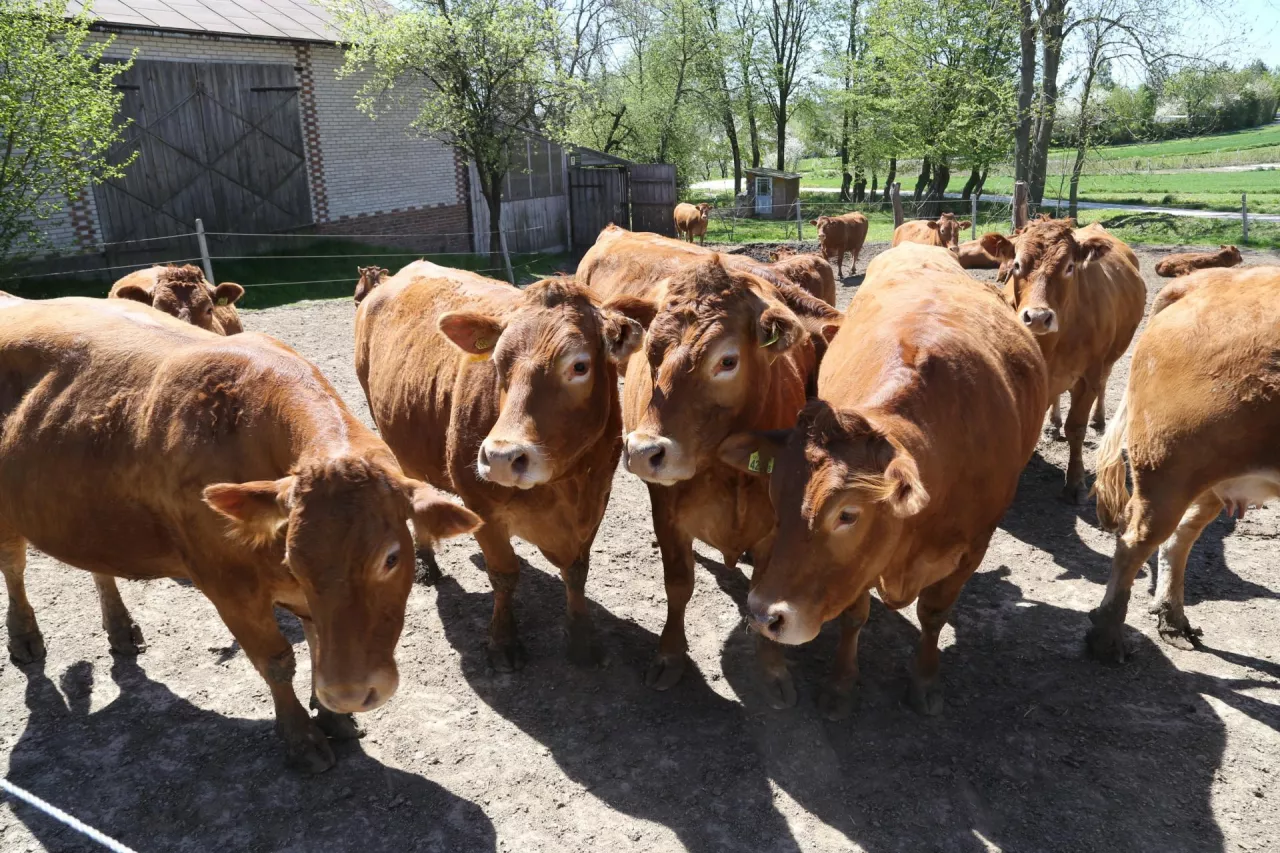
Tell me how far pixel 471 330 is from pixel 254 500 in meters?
1.48

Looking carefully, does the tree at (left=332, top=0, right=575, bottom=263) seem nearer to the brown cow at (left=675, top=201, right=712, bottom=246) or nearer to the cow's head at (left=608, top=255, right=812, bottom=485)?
the brown cow at (left=675, top=201, right=712, bottom=246)

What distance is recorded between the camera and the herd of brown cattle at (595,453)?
307cm

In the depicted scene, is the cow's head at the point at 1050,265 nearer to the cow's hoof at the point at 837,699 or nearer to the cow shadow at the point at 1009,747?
the cow shadow at the point at 1009,747

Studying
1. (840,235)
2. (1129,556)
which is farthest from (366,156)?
(1129,556)

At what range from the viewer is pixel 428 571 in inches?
221

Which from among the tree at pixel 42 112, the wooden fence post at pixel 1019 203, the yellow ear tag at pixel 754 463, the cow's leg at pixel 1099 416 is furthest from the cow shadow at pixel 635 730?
the wooden fence post at pixel 1019 203

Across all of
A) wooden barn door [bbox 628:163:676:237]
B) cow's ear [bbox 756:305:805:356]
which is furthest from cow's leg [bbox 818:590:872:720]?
wooden barn door [bbox 628:163:676:237]

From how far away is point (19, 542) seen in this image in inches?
186

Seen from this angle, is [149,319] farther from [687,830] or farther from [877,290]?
[877,290]

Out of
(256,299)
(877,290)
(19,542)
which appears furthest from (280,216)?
(877,290)

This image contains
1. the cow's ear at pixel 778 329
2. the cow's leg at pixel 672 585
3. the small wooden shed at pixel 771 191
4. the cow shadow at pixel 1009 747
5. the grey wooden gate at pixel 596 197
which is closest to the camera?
the cow shadow at pixel 1009 747

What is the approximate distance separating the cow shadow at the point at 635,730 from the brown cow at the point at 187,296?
403 cm

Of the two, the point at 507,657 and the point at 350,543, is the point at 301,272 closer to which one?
the point at 507,657

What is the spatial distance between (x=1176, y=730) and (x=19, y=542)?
614 centimetres
